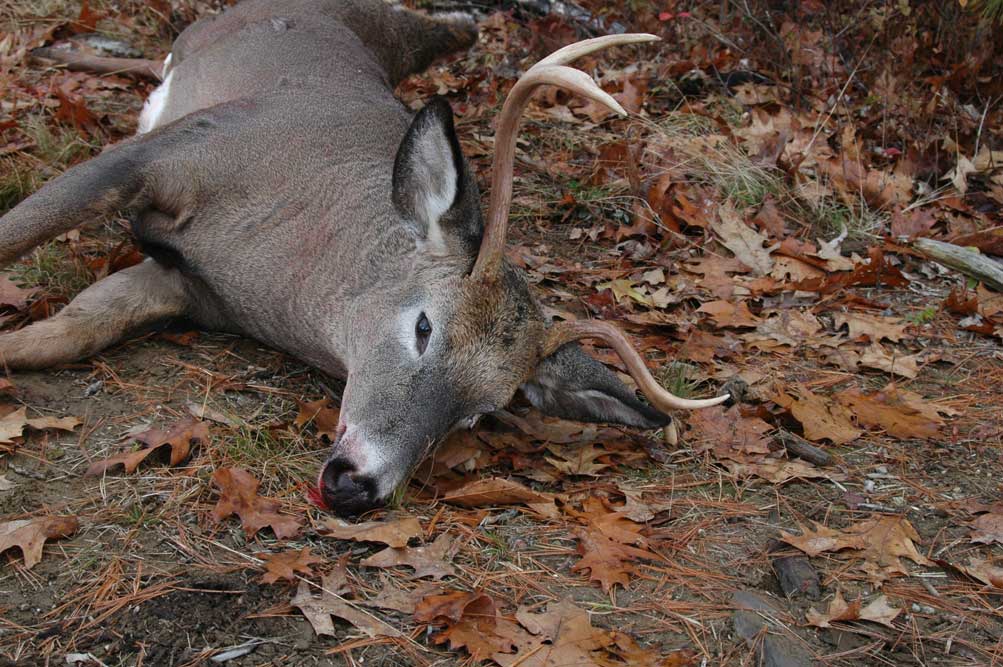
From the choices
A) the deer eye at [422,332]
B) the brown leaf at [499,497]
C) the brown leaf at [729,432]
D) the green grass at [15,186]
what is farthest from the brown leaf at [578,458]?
the green grass at [15,186]

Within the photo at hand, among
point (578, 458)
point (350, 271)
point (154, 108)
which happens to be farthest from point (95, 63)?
point (578, 458)

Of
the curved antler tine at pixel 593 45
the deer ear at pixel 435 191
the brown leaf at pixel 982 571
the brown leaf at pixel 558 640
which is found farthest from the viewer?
the deer ear at pixel 435 191

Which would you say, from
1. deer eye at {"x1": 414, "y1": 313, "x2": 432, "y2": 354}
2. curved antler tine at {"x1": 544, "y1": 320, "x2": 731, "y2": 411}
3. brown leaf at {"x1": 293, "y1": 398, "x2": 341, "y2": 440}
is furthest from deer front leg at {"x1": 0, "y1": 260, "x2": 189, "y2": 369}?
curved antler tine at {"x1": 544, "y1": 320, "x2": 731, "y2": 411}

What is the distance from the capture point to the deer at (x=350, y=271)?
12.1ft

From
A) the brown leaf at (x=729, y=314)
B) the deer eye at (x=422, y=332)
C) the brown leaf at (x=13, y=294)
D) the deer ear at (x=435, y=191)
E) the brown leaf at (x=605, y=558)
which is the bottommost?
the brown leaf at (x=729, y=314)

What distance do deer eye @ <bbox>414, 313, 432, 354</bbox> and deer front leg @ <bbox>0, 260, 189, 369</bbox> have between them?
1.29 meters

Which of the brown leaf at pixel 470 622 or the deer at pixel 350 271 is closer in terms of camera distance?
the brown leaf at pixel 470 622

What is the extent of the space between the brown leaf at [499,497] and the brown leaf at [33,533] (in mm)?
1223

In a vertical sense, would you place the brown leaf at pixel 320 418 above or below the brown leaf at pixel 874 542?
above

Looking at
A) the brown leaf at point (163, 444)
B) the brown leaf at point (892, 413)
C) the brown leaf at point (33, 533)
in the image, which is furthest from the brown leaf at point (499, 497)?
the brown leaf at point (892, 413)

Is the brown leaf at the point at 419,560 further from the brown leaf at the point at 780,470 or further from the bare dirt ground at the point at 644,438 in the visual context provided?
the brown leaf at the point at 780,470

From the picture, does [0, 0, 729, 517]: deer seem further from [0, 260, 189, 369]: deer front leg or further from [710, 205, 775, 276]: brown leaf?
[710, 205, 775, 276]: brown leaf

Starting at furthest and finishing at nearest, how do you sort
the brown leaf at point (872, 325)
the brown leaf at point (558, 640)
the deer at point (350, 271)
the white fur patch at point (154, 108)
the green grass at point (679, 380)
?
1. the white fur patch at point (154, 108)
2. the brown leaf at point (872, 325)
3. the green grass at point (679, 380)
4. the deer at point (350, 271)
5. the brown leaf at point (558, 640)

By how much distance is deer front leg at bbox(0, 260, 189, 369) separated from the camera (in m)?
4.09
